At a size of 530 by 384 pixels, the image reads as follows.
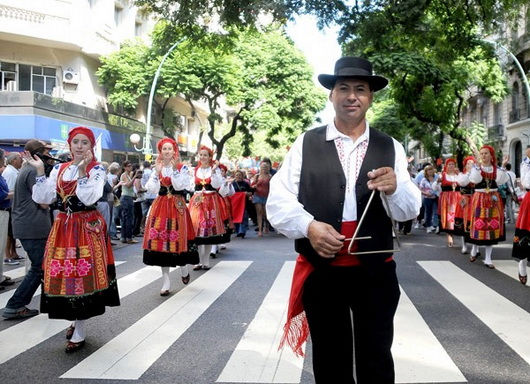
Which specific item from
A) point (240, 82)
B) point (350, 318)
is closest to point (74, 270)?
point (350, 318)

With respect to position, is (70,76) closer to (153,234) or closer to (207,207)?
(207,207)

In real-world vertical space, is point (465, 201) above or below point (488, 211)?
above

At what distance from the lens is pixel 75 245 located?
15.5 ft

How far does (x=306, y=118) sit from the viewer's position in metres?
32.7

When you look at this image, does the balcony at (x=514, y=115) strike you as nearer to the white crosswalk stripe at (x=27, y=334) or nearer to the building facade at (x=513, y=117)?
the building facade at (x=513, y=117)

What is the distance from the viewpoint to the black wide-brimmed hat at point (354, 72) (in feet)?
8.70

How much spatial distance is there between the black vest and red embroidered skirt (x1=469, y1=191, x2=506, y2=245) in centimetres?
665

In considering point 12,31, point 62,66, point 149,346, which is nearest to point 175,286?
point 149,346

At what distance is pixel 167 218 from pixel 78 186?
2470mm

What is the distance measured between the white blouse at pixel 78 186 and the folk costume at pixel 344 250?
8.34 ft

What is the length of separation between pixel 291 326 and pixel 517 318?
3633mm

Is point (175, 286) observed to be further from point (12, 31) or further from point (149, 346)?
point (12, 31)

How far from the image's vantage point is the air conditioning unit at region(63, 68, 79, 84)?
23812 mm

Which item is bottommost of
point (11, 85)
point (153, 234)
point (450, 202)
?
point (153, 234)
